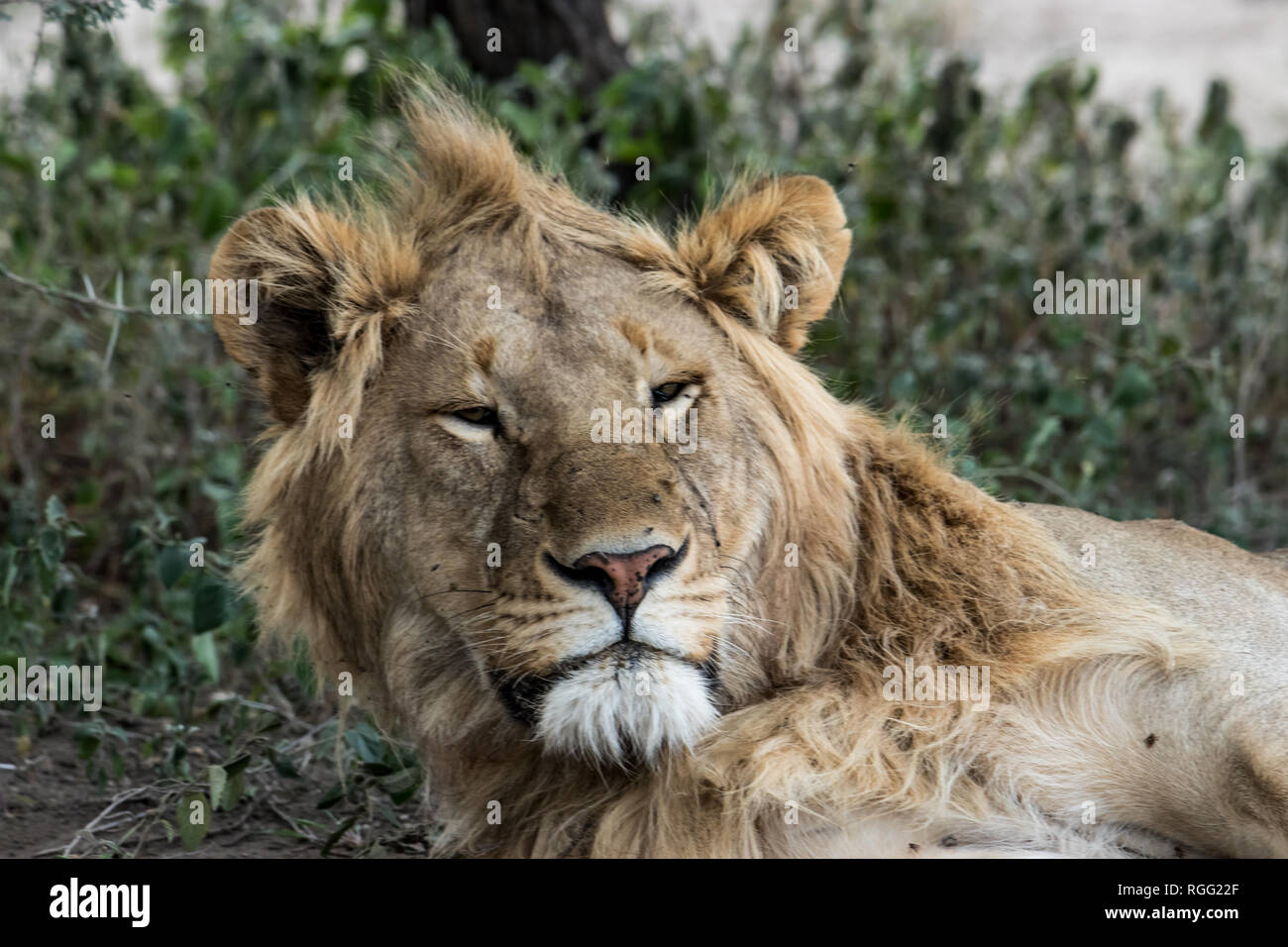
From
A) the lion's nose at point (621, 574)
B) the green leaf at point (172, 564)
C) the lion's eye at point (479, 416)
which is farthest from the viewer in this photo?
the green leaf at point (172, 564)

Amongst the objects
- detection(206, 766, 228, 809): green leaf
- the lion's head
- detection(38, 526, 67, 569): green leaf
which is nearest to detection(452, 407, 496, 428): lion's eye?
the lion's head

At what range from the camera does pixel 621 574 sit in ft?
8.25

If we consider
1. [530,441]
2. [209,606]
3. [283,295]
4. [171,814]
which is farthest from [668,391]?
[171,814]

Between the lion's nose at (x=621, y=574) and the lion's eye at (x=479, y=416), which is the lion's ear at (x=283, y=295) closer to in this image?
the lion's eye at (x=479, y=416)

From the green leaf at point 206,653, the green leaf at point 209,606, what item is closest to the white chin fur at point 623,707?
the green leaf at point 209,606

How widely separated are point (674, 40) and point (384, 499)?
14.2 ft

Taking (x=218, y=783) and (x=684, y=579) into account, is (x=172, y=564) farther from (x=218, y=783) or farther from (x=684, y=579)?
(x=684, y=579)

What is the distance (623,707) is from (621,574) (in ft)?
0.77

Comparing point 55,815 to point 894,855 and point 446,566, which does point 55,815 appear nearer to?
point 446,566

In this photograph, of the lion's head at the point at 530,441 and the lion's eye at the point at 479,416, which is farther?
the lion's eye at the point at 479,416

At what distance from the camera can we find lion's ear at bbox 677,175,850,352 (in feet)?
10.2

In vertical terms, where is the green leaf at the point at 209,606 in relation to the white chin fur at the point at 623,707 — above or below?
above

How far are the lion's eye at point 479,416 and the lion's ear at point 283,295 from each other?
0.37m

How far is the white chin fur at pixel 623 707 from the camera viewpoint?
257 centimetres
